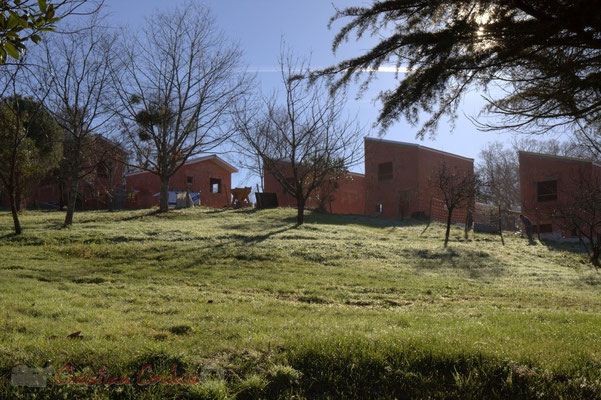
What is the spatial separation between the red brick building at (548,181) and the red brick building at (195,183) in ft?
76.6

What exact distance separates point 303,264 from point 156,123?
599 inches

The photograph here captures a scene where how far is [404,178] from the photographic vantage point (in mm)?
35875

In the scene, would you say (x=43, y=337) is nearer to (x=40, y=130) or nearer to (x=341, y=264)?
(x=341, y=264)

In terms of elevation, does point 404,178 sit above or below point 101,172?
below

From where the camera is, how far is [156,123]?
84.6ft

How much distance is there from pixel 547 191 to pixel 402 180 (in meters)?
9.90

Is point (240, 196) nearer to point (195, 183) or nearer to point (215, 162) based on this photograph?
point (195, 183)

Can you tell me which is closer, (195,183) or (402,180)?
(402,180)

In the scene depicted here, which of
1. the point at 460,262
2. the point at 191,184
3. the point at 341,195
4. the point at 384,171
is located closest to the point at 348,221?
the point at 384,171

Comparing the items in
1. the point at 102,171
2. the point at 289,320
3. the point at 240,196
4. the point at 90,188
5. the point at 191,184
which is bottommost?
the point at 289,320

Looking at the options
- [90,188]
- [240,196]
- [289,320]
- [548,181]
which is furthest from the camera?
[90,188]

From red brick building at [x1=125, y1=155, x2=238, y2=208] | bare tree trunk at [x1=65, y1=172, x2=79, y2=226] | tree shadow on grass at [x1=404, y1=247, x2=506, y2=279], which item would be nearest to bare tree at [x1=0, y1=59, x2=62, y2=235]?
bare tree trunk at [x1=65, y1=172, x2=79, y2=226]

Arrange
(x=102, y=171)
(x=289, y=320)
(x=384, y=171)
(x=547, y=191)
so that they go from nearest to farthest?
1. (x=289, y=320)
2. (x=547, y=191)
3. (x=102, y=171)
4. (x=384, y=171)

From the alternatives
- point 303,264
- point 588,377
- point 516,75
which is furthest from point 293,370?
point 303,264
